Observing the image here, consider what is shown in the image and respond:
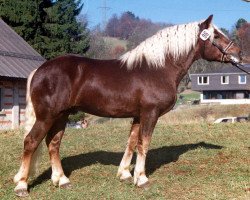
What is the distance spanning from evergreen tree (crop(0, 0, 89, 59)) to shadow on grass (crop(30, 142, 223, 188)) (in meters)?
21.0

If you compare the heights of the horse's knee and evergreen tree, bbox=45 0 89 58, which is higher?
evergreen tree, bbox=45 0 89 58

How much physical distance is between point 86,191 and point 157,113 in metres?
1.54

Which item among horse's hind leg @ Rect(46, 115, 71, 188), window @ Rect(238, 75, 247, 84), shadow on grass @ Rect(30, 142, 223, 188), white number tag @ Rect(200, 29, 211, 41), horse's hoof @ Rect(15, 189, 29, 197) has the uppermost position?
white number tag @ Rect(200, 29, 211, 41)

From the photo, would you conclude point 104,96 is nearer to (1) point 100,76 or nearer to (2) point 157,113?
(1) point 100,76

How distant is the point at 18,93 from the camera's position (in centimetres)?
2095

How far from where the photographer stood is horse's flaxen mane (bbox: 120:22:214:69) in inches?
253

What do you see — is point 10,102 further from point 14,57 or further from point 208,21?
point 208,21

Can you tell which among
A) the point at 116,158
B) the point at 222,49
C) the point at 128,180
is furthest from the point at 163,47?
the point at 116,158

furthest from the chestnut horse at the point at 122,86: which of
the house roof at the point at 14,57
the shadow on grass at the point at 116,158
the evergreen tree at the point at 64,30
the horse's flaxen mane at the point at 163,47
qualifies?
the evergreen tree at the point at 64,30

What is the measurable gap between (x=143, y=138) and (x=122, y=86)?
0.83 meters

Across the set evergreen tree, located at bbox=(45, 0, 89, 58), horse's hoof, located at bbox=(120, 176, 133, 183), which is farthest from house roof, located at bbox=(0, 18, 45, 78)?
horse's hoof, located at bbox=(120, 176, 133, 183)

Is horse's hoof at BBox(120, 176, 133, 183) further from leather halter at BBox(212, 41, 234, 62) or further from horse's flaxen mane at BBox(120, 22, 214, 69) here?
leather halter at BBox(212, 41, 234, 62)

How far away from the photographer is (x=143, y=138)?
6289 millimetres

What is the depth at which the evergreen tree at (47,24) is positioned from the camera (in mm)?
28453
